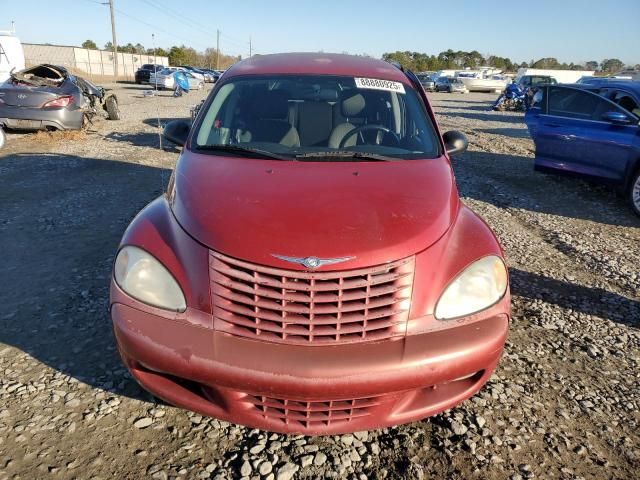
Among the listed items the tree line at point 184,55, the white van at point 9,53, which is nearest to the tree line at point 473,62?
the tree line at point 184,55

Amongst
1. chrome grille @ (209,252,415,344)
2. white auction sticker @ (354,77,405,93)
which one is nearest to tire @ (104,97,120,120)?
white auction sticker @ (354,77,405,93)

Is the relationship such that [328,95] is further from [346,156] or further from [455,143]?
[455,143]

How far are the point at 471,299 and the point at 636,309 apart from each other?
2.51m

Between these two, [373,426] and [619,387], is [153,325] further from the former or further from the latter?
[619,387]

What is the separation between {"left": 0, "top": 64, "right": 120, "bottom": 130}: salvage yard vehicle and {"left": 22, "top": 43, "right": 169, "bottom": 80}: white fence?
39685mm

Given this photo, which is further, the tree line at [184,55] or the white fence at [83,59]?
the tree line at [184,55]

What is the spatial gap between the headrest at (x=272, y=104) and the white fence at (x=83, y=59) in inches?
1931

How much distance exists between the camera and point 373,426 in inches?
82.0

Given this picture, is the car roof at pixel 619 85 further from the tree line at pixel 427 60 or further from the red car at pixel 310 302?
the tree line at pixel 427 60

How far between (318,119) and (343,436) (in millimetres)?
2116

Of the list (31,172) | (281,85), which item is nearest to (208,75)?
(31,172)

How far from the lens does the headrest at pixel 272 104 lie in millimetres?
3410

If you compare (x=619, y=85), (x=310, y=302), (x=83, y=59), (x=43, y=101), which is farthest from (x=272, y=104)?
(x=83, y=59)

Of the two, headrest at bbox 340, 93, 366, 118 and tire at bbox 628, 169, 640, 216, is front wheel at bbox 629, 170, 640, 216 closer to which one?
tire at bbox 628, 169, 640, 216
